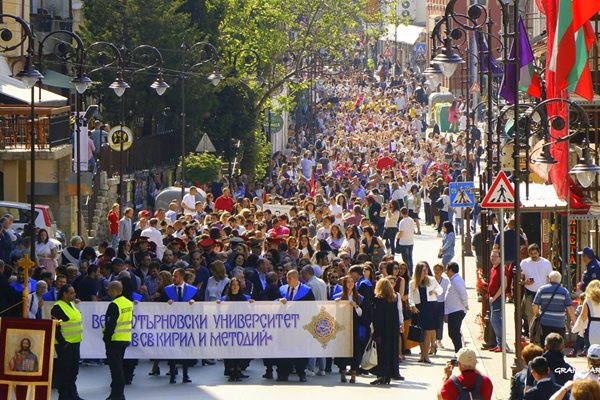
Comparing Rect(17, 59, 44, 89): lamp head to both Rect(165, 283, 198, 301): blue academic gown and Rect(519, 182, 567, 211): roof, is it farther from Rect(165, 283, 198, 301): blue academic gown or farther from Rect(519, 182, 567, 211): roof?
Rect(519, 182, 567, 211): roof

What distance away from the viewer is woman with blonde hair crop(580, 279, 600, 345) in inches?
895

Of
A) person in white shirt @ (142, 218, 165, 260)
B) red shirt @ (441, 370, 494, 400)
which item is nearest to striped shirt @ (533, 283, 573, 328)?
red shirt @ (441, 370, 494, 400)

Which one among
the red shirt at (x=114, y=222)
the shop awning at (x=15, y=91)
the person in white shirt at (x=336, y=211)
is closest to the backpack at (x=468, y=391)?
the person in white shirt at (x=336, y=211)

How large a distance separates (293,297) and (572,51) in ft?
24.9

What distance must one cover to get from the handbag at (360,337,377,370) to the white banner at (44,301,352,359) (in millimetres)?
235

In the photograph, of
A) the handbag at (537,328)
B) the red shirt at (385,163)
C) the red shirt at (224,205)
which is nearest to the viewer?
the handbag at (537,328)

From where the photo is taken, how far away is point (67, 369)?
71.4 feet

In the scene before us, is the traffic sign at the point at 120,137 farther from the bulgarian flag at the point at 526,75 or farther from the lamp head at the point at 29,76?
the lamp head at the point at 29,76

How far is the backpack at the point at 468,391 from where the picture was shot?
1648cm

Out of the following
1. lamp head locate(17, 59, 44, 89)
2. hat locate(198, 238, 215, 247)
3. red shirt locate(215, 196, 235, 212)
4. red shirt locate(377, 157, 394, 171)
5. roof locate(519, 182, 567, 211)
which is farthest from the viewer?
red shirt locate(377, 157, 394, 171)

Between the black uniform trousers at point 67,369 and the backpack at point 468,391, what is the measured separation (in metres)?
6.59

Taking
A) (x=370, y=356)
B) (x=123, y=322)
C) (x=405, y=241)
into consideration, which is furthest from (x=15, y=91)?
(x=123, y=322)

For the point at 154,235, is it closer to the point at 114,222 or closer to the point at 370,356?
the point at 114,222

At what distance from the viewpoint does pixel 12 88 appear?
148 ft
